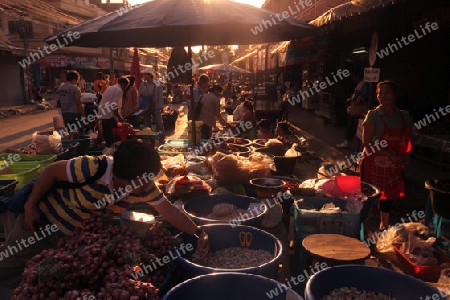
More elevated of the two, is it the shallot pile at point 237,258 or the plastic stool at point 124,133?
the plastic stool at point 124,133

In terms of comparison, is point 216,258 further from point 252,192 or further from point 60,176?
point 252,192

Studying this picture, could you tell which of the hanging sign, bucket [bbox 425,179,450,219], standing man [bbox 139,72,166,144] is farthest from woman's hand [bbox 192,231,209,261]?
standing man [bbox 139,72,166,144]

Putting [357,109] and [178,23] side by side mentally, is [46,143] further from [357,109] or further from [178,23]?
[357,109]

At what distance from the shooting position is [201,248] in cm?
312

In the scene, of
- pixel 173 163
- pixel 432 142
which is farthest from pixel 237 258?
pixel 432 142

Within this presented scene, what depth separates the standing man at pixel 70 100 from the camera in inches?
386

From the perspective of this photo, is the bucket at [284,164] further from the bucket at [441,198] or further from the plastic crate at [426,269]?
the plastic crate at [426,269]

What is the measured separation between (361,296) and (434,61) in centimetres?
1093

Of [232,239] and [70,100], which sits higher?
[70,100]

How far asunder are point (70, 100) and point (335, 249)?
28.8ft

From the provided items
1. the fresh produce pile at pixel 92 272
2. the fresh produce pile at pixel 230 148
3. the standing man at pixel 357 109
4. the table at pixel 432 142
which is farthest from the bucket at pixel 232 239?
the standing man at pixel 357 109

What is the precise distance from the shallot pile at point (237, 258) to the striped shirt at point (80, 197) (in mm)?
825

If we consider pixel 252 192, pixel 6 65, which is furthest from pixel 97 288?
pixel 6 65

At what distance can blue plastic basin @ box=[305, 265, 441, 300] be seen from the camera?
8.39 ft
